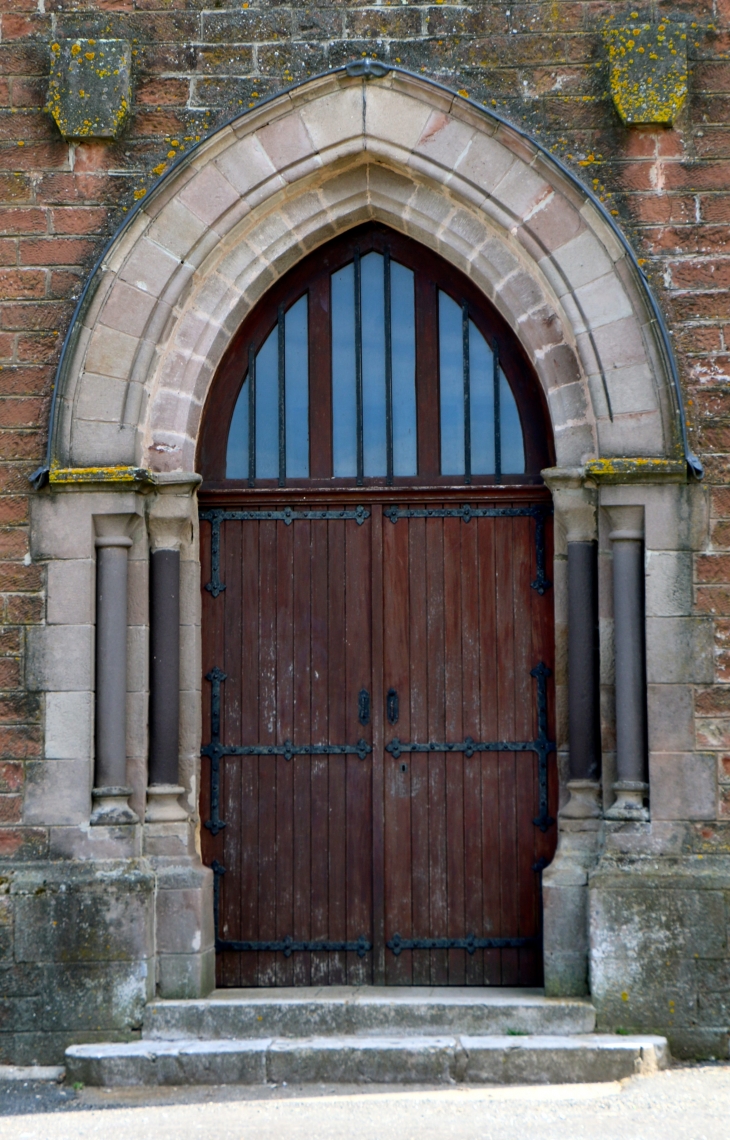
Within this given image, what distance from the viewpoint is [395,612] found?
19.2 feet

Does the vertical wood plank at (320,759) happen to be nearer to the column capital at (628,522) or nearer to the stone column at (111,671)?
the stone column at (111,671)

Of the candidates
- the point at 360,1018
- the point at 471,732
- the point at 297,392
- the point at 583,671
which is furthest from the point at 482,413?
the point at 360,1018

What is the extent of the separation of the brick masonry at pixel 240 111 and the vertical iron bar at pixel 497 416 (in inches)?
32.2

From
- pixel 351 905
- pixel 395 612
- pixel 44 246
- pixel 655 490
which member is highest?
pixel 44 246

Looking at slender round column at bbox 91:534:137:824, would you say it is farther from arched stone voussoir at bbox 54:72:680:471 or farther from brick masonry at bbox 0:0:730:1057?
arched stone voussoir at bbox 54:72:680:471

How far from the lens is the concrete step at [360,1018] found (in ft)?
17.0

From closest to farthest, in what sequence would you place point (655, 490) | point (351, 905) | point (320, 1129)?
1. point (320, 1129)
2. point (655, 490)
3. point (351, 905)

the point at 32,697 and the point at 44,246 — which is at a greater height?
the point at 44,246

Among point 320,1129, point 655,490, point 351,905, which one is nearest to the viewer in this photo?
point 320,1129

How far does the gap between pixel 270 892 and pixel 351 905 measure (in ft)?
1.25

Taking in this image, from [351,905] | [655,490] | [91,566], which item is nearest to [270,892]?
[351,905]

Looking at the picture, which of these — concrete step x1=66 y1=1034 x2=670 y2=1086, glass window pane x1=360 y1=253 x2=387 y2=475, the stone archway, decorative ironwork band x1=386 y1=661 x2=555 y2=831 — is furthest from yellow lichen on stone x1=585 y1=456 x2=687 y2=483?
concrete step x1=66 y1=1034 x2=670 y2=1086

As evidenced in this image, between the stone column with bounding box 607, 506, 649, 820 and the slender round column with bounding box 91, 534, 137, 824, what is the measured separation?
6.98ft

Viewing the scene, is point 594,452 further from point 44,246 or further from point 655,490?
point 44,246
